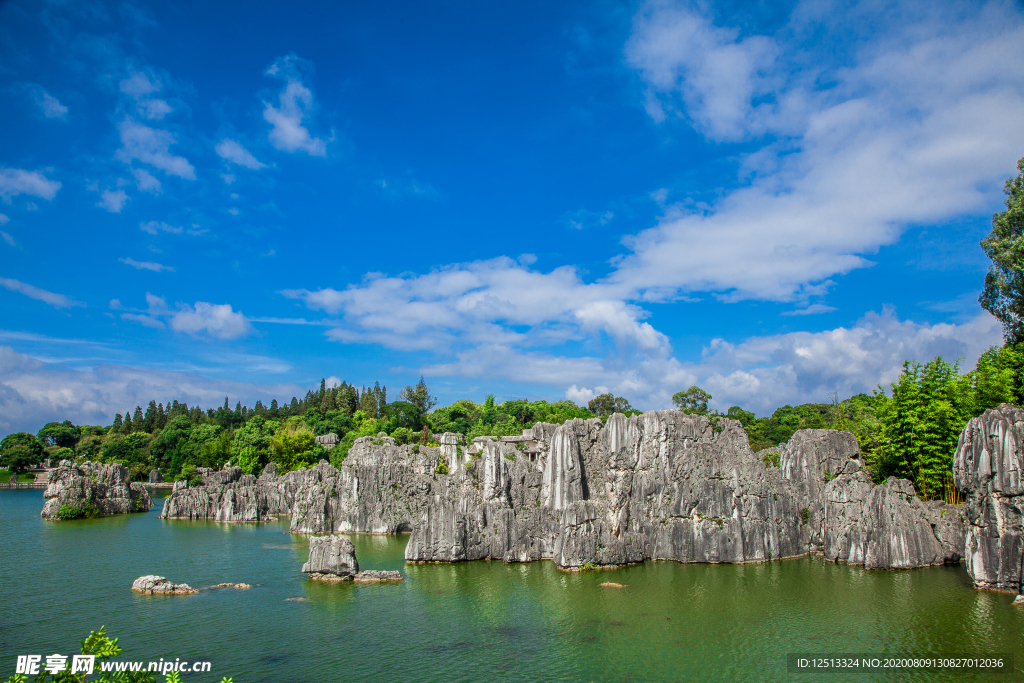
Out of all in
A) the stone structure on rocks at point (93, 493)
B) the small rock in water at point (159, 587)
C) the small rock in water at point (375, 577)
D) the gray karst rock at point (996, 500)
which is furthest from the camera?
the stone structure on rocks at point (93, 493)

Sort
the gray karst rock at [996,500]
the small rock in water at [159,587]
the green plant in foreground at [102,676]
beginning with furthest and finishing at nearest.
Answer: the small rock in water at [159,587], the gray karst rock at [996,500], the green plant in foreground at [102,676]

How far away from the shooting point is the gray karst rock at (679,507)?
36156 millimetres

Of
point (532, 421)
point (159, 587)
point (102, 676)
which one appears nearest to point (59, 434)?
point (532, 421)

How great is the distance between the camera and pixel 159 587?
31.7 m

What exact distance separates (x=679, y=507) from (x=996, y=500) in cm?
1699

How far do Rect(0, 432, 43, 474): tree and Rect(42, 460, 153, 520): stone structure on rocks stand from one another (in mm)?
64778

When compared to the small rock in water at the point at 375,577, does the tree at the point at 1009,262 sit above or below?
above

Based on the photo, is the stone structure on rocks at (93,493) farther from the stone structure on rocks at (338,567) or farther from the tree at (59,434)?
the tree at (59,434)

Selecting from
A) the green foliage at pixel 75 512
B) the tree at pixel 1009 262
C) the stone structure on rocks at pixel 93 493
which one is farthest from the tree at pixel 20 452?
the tree at pixel 1009 262

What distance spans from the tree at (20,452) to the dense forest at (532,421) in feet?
0.83

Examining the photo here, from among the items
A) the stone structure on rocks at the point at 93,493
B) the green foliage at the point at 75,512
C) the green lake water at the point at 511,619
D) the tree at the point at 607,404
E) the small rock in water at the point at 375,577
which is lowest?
the green lake water at the point at 511,619

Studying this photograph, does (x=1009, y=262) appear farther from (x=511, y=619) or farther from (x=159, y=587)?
(x=159, y=587)

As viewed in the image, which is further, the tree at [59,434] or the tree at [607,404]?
the tree at [59,434]

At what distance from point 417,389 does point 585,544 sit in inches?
3276
